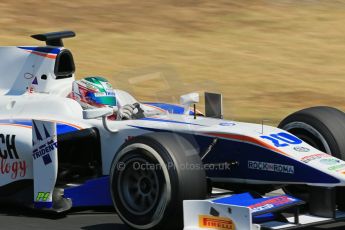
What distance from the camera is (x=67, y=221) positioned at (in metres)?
7.75

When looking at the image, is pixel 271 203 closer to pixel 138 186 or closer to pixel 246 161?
pixel 246 161

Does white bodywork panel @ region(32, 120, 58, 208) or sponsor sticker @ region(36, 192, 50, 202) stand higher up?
white bodywork panel @ region(32, 120, 58, 208)

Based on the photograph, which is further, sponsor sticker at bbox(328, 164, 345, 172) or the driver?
the driver

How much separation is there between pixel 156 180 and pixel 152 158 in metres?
0.18

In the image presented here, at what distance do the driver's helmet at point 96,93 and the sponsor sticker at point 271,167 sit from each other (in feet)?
6.29

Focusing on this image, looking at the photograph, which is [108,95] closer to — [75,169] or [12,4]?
[75,169]

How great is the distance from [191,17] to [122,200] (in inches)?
585

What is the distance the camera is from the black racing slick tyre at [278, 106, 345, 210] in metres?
7.66

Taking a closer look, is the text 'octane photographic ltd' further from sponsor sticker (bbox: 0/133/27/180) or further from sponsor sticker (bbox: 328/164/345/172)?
sponsor sticker (bbox: 0/133/27/180)

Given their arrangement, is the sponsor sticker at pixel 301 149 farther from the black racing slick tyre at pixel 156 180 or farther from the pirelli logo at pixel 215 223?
the pirelli logo at pixel 215 223

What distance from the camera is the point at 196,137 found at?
24.5 feet

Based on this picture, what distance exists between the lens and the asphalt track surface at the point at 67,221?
295 inches

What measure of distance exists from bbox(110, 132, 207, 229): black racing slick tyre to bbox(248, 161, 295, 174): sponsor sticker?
0.54 meters

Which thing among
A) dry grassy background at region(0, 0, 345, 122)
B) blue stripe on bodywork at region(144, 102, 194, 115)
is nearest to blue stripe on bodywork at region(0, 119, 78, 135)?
blue stripe on bodywork at region(144, 102, 194, 115)
